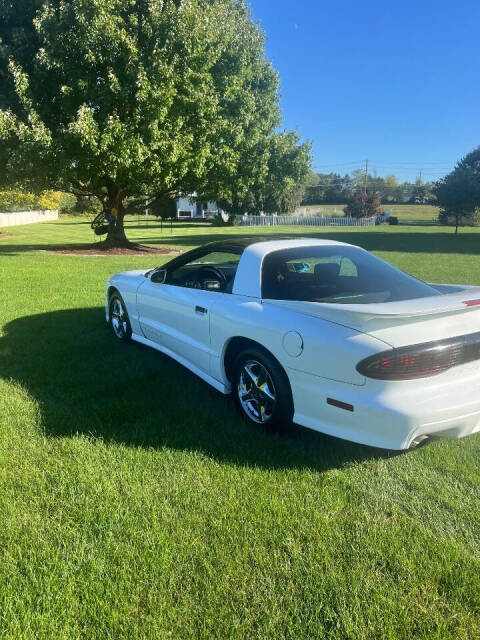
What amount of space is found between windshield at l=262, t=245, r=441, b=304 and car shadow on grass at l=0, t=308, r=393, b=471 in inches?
41.6

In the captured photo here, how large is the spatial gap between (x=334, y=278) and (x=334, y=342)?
1118mm

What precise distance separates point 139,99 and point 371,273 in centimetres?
1434

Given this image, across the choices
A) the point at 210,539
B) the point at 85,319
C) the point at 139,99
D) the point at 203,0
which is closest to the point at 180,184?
the point at 139,99

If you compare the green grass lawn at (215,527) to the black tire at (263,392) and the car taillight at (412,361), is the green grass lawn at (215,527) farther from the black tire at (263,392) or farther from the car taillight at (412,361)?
the car taillight at (412,361)

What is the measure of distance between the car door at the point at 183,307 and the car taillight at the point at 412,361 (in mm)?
1592

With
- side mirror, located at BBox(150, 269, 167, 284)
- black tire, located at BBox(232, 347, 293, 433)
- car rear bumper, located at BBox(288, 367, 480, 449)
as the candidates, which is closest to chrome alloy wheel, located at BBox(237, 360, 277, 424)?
black tire, located at BBox(232, 347, 293, 433)

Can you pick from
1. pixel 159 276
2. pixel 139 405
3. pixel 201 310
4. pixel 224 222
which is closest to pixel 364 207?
pixel 224 222

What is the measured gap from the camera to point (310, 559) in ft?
7.52

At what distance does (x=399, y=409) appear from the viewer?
2.77 meters

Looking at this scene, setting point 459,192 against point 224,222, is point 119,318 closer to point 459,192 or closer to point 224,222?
point 459,192

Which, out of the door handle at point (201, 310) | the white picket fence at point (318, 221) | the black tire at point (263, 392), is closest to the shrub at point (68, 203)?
the white picket fence at point (318, 221)

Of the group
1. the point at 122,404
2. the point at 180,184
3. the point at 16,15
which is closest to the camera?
the point at 122,404

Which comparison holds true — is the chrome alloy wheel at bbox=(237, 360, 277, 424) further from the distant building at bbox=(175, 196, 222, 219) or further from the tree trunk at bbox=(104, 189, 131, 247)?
the distant building at bbox=(175, 196, 222, 219)

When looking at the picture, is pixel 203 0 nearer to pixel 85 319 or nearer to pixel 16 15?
pixel 16 15
